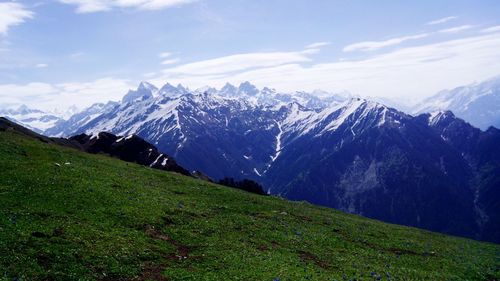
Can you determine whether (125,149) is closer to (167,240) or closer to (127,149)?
(127,149)

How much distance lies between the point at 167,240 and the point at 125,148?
93698 millimetres

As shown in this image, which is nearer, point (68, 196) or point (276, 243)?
point (68, 196)

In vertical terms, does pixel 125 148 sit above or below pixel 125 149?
above

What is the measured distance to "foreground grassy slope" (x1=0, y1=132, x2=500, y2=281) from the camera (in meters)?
29.3

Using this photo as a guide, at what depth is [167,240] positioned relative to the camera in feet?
125

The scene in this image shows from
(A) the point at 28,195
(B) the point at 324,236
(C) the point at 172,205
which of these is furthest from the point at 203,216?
(A) the point at 28,195

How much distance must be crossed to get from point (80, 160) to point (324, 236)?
39.7 m

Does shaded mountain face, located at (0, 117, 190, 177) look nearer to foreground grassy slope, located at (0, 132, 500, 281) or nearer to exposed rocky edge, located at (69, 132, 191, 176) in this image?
exposed rocky edge, located at (69, 132, 191, 176)

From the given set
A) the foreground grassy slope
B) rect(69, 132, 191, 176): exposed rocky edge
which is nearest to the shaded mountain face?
rect(69, 132, 191, 176): exposed rocky edge

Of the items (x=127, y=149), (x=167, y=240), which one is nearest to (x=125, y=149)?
(x=127, y=149)

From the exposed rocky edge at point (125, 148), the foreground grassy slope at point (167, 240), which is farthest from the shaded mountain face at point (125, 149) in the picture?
the foreground grassy slope at point (167, 240)

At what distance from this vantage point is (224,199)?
211ft

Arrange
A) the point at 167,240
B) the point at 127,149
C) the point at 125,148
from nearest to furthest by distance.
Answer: the point at 167,240
the point at 125,148
the point at 127,149

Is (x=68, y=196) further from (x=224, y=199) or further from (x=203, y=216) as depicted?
(x=224, y=199)
